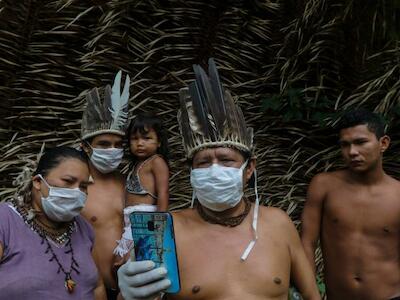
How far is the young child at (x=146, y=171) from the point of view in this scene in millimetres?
4191

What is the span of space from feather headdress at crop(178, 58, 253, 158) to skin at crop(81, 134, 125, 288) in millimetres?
1319

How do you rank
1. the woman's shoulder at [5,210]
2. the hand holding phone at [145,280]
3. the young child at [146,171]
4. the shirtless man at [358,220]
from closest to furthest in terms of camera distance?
the hand holding phone at [145,280] → the woman's shoulder at [5,210] → the shirtless man at [358,220] → the young child at [146,171]

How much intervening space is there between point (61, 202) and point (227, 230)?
0.67m

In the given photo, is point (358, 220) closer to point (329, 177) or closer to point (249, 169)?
point (329, 177)

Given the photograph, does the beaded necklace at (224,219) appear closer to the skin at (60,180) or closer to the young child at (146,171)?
the skin at (60,180)

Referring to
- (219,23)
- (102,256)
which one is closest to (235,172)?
(102,256)

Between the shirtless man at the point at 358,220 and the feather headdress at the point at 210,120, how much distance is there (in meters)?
1.02

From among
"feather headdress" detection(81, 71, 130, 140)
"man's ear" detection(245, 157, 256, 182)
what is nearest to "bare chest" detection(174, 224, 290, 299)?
"man's ear" detection(245, 157, 256, 182)

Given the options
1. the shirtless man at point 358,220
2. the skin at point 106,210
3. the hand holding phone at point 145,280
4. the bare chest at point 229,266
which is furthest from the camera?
the skin at point 106,210

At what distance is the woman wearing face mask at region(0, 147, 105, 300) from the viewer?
9.05 ft

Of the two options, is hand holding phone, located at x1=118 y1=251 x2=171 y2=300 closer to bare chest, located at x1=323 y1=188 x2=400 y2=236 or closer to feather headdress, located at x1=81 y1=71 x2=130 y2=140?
bare chest, located at x1=323 y1=188 x2=400 y2=236

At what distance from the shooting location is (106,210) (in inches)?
164

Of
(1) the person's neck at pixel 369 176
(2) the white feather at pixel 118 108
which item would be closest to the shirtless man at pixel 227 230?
(1) the person's neck at pixel 369 176

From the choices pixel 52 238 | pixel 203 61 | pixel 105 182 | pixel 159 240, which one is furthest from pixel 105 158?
pixel 203 61
